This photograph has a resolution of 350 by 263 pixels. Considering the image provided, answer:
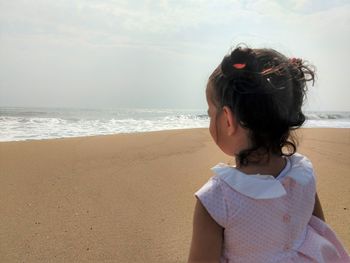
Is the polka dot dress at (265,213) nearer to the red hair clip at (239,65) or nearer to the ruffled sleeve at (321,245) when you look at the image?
the ruffled sleeve at (321,245)

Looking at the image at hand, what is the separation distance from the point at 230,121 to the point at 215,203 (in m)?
0.21

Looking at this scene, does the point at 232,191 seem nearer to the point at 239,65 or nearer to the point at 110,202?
the point at 239,65

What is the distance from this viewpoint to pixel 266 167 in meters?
1.14

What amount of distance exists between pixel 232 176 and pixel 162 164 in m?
3.18

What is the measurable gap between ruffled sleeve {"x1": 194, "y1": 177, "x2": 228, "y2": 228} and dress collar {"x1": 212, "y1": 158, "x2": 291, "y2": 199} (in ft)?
0.13

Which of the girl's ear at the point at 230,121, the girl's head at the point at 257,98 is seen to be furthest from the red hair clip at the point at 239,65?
the girl's ear at the point at 230,121

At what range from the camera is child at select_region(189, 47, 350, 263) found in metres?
1.06

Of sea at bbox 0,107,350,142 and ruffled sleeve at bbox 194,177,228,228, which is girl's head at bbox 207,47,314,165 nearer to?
ruffled sleeve at bbox 194,177,228,228

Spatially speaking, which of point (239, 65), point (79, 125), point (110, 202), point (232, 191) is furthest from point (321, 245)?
point (79, 125)

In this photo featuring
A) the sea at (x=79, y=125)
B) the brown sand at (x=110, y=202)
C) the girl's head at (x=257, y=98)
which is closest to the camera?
the girl's head at (x=257, y=98)

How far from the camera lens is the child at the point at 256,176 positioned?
106 centimetres

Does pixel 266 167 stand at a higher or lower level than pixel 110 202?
higher

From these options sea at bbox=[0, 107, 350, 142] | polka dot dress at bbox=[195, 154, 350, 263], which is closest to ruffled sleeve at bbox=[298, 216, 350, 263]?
polka dot dress at bbox=[195, 154, 350, 263]

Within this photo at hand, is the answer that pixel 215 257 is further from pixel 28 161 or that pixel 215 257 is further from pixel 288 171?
pixel 28 161
